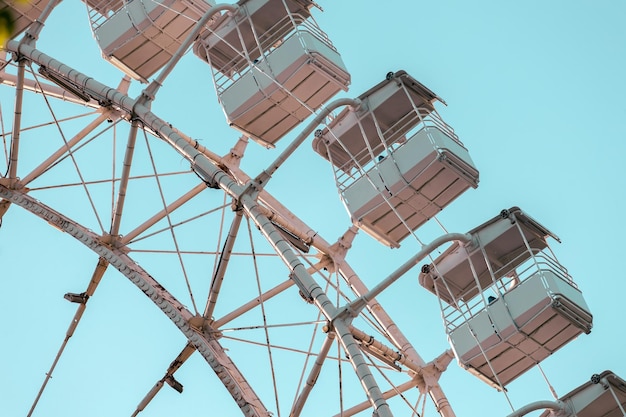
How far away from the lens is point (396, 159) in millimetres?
16641

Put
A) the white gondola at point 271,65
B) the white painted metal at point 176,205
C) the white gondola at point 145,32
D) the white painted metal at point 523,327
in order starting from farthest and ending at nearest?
the white gondola at point 145,32, the white gondola at point 271,65, the white painted metal at point 523,327, the white painted metal at point 176,205

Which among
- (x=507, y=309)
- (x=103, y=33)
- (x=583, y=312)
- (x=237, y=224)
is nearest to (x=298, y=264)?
(x=237, y=224)

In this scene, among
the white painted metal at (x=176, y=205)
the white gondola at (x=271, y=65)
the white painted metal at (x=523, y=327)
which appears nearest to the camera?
the white painted metal at (x=176, y=205)

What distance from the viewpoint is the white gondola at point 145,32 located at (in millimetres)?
17953

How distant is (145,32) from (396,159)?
5334 millimetres

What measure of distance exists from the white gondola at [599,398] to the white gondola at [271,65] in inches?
248

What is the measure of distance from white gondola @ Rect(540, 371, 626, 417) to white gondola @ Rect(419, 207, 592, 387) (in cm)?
82

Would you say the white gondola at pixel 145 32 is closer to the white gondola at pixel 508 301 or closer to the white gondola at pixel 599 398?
the white gondola at pixel 508 301

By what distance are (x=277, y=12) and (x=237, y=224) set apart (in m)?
4.81

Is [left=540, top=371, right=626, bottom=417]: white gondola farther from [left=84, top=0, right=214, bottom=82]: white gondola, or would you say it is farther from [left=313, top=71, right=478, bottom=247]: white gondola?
[left=84, top=0, right=214, bottom=82]: white gondola

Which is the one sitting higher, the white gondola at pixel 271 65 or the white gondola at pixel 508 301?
the white gondola at pixel 271 65

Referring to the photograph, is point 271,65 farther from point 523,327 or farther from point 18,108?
point 523,327

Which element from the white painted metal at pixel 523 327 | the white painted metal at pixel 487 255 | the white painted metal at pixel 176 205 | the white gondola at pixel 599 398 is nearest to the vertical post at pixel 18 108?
the white painted metal at pixel 176 205

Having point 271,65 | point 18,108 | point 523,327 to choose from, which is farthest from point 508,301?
point 18,108
